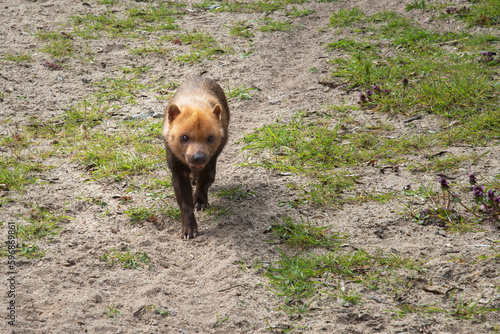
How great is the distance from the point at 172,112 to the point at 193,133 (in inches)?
14.1

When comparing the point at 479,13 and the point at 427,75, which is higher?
the point at 479,13

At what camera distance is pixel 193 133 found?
4.63 m

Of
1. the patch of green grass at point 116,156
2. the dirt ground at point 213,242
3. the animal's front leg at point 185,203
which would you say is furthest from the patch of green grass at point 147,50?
the animal's front leg at point 185,203

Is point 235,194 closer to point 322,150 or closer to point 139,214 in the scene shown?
point 139,214

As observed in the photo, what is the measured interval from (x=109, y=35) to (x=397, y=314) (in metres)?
7.70

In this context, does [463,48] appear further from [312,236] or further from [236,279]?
[236,279]

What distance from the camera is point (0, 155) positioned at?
577cm

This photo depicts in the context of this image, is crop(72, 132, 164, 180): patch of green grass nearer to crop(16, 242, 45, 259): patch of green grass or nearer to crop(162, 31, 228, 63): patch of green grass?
crop(16, 242, 45, 259): patch of green grass

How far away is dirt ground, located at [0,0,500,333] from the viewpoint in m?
3.58

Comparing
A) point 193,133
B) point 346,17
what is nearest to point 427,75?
point 346,17

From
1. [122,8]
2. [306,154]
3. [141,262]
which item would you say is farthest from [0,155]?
[122,8]

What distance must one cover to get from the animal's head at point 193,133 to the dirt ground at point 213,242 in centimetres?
79

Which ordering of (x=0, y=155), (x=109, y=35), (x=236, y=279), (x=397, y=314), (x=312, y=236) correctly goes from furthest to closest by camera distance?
1. (x=109, y=35)
2. (x=0, y=155)
3. (x=312, y=236)
4. (x=236, y=279)
5. (x=397, y=314)

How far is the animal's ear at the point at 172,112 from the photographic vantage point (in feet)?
15.6
